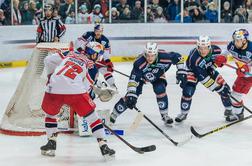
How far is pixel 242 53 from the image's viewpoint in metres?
6.82

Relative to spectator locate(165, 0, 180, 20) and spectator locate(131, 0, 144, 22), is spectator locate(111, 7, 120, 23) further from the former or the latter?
spectator locate(165, 0, 180, 20)

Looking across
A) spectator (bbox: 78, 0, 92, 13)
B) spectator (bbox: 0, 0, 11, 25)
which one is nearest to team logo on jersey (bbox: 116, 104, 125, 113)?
spectator (bbox: 0, 0, 11, 25)

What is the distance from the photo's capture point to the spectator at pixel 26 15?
11.5 m

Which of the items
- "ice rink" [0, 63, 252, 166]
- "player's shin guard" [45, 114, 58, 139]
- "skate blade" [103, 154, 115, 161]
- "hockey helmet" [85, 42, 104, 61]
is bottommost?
"ice rink" [0, 63, 252, 166]

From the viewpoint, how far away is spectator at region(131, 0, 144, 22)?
40.4 feet

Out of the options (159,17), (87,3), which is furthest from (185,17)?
(87,3)

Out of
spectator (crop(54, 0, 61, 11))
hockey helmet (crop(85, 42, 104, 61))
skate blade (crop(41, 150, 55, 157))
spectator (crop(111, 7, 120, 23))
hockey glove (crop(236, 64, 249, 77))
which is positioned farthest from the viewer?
spectator (crop(111, 7, 120, 23))

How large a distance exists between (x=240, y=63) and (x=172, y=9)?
5.72 metres

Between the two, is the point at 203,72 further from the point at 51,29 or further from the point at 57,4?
the point at 57,4

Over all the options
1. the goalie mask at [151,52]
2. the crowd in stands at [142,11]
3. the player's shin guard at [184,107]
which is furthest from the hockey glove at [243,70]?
the crowd in stands at [142,11]

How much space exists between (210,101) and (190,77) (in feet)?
5.48

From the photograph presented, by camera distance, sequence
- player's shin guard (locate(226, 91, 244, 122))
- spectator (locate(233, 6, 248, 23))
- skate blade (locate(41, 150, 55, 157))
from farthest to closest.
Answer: spectator (locate(233, 6, 248, 23))
player's shin guard (locate(226, 91, 244, 122))
skate blade (locate(41, 150, 55, 157))

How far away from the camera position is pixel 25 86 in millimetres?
6262

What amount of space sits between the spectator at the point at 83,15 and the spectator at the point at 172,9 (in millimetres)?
1456
